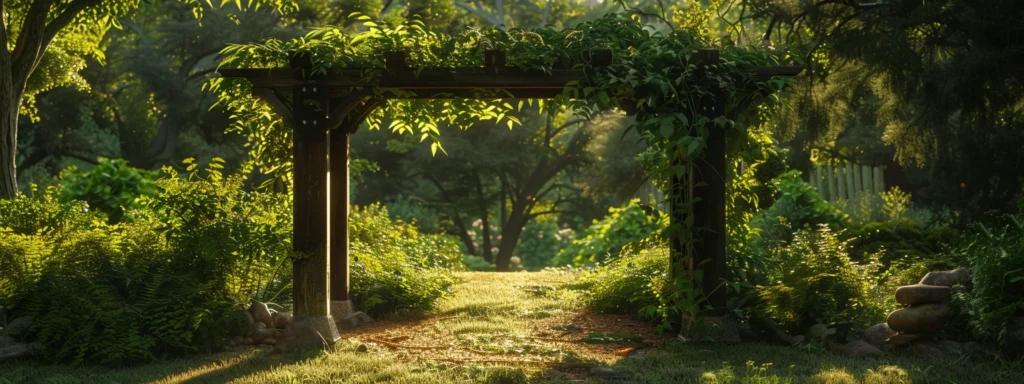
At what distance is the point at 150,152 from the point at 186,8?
4.05 m

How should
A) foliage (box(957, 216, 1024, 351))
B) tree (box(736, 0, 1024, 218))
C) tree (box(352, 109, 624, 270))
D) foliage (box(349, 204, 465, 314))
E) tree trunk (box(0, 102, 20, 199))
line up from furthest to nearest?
tree (box(352, 109, 624, 270)) → tree trunk (box(0, 102, 20, 199)) → tree (box(736, 0, 1024, 218)) → foliage (box(349, 204, 465, 314)) → foliage (box(957, 216, 1024, 351))

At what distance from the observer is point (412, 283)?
10.4 meters

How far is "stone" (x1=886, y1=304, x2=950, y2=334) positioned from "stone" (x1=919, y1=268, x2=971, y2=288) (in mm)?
474

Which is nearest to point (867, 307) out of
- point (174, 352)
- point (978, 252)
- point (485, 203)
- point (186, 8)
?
point (978, 252)

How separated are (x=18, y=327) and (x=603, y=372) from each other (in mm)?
4778

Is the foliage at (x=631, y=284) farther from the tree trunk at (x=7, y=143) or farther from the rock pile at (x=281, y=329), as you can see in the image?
the tree trunk at (x=7, y=143)

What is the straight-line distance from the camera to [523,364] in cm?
713

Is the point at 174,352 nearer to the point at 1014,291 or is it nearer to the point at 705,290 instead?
the point at 705,290

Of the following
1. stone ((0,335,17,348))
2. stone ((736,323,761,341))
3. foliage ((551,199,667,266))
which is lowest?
stone ((736,323,761,341))

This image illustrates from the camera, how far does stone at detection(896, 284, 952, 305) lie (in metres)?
7.67

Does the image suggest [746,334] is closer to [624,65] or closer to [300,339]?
[624,65]

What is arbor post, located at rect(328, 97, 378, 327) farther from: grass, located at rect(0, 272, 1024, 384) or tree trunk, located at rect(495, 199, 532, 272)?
tree trunk, located at rect(495, 199, 532, 272)

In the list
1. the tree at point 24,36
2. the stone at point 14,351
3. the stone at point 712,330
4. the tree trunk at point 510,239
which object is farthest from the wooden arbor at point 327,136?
the tree trunk at point 510,239

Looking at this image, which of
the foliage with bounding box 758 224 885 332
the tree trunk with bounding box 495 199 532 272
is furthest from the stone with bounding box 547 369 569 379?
the tree trunk with bounding box 495 199 532 272
